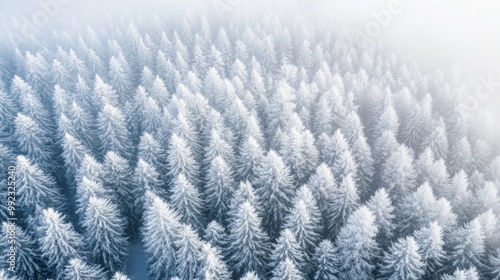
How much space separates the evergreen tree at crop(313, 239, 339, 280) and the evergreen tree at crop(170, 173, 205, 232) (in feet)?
42.1

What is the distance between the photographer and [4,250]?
33500 millimetres

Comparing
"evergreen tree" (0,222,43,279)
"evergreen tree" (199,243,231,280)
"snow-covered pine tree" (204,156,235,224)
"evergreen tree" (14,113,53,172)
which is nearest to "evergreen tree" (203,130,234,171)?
"snow-covered pine tree" (204,156,235,224)

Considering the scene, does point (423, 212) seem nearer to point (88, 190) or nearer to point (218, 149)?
point (218, 149)

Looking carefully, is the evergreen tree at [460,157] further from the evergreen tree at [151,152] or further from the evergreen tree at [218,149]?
the evergreen tree at [151,152]

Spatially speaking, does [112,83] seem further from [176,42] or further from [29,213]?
[29,213]

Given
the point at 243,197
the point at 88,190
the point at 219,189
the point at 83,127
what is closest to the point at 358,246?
the point at 243,197

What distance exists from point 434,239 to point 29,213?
3930 cm

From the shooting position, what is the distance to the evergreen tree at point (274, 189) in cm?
3756

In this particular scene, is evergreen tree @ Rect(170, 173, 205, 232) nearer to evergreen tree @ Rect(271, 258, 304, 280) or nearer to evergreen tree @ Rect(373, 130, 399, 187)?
evergreen tree @ Rect(271, 258, 304, 280)

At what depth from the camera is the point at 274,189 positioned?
124 feet

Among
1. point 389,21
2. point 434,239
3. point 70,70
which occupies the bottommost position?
point 389,21

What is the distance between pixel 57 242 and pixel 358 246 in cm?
2574

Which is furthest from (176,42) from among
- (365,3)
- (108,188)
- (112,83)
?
(365,3)

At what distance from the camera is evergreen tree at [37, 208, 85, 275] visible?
31766mm
